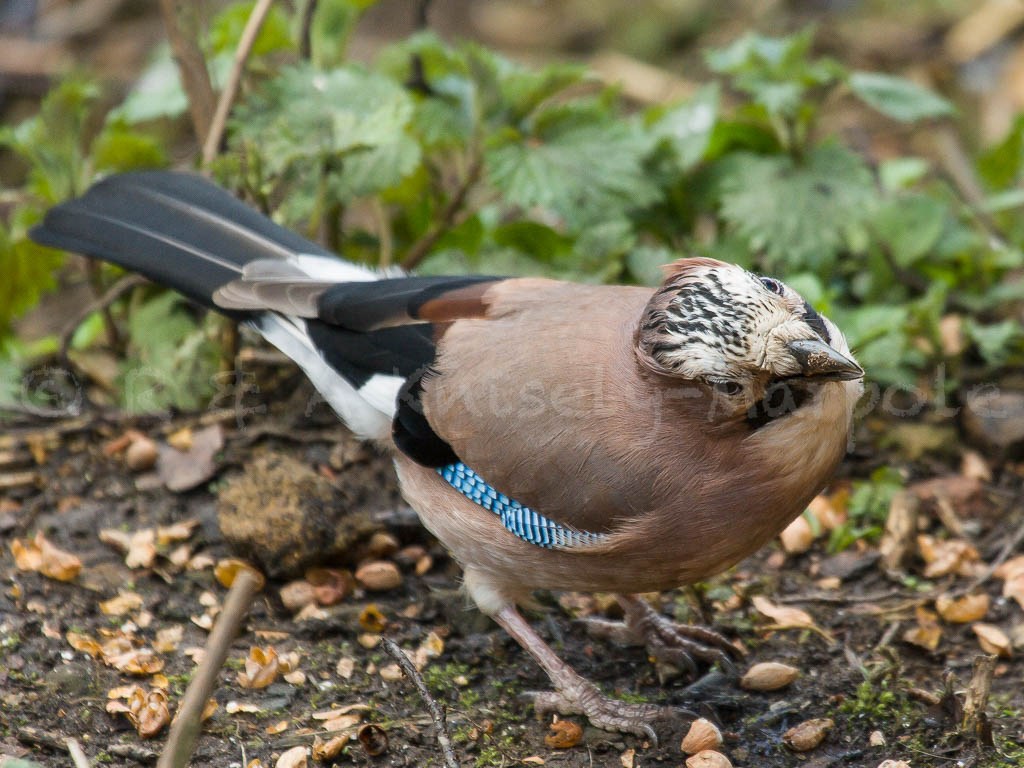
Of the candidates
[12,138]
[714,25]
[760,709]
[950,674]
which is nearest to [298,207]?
[12,138]

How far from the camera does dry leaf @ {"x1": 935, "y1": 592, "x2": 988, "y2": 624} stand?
3.87 m

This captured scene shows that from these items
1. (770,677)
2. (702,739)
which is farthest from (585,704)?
(770,677)

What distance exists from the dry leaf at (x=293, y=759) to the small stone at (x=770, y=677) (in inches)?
54.4

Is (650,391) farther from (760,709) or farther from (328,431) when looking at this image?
(328,431)

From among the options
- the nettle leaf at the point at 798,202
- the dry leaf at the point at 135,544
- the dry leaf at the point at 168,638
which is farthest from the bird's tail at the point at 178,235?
the nettle leaf at the point at 798,202

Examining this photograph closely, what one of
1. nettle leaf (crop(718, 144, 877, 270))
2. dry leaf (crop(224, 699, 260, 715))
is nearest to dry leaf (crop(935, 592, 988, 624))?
nettle leaf (crop(718, 144, 877, 270))

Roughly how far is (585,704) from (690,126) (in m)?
2.85

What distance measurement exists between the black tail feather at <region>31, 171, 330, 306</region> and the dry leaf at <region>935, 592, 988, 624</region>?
251 centimetres

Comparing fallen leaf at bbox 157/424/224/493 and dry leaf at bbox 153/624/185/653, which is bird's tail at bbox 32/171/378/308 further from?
dry leaf at bbox 153/624/185/653

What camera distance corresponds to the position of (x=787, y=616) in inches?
152

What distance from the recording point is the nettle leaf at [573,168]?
4590 mm

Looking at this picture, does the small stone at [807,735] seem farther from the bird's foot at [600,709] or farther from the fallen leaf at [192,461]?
the fallen leaf at [192,461]

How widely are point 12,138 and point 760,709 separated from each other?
358 cm

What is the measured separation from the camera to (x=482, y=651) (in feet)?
12.6
